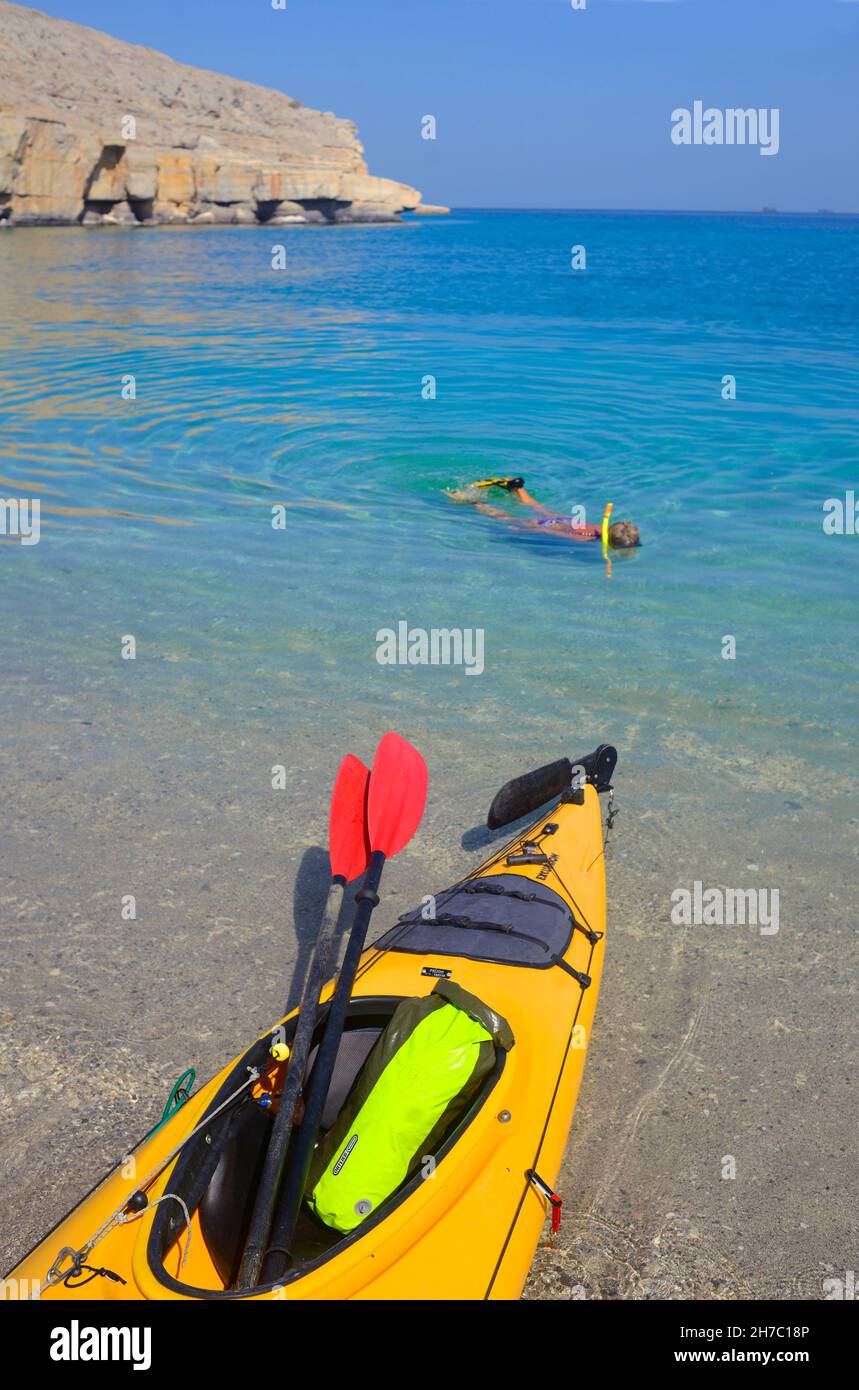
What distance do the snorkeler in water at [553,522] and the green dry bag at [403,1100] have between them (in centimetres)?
745

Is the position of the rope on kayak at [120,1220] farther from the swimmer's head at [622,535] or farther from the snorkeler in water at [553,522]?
the swimmer's head at [622,535]

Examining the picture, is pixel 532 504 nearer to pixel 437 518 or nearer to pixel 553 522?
pixel 553 522

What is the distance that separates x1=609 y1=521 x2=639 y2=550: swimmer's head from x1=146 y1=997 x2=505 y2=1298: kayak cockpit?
782 cm

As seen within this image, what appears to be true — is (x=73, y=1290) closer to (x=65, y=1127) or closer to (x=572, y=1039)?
(x=65, y=1127)

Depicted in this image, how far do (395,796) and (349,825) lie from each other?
243 mm

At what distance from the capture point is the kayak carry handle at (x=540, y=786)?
5.43 m

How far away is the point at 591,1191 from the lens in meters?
3.66

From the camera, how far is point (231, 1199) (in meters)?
3.16

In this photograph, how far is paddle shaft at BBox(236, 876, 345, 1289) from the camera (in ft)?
9.34

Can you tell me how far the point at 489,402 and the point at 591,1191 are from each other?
16.2 metres

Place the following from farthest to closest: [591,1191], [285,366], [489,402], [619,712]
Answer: [285,366] < [489,402] < [619,712] < [591,1191]

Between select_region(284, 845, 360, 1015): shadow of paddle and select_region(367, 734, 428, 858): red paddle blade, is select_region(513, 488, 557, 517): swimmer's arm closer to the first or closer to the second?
select_region(284, 845, 360, 1015): shadow of paddle

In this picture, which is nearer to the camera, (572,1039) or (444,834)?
(572,1039)
